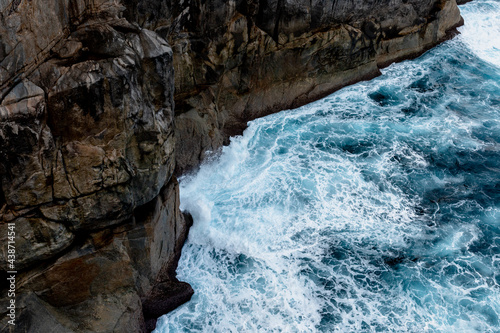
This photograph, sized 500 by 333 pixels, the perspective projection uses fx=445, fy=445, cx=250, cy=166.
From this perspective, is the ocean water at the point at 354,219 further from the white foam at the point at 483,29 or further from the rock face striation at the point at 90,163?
the white foam at the point at 483,29

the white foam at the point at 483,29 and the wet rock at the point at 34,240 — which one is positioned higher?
the white foam at the point at 483,29

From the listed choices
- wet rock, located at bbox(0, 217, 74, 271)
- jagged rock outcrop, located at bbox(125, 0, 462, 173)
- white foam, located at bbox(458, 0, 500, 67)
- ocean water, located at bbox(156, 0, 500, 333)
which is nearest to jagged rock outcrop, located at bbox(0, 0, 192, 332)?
wet rock, located at bbox(0, 217, 74, 271)

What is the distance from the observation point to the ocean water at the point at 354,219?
16.2 metres

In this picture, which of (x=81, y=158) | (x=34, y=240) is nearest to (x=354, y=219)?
(x=81, y=158)

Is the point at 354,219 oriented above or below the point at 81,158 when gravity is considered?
below

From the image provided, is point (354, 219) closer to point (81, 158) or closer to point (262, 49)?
point (262, 49)

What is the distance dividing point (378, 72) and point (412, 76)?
2.35m

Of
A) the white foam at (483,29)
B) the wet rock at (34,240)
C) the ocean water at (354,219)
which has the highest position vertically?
the white foam at (483,29)

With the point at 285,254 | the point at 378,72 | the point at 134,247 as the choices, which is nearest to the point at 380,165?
the point at 285,254

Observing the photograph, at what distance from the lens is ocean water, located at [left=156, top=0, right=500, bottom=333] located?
16172 mm

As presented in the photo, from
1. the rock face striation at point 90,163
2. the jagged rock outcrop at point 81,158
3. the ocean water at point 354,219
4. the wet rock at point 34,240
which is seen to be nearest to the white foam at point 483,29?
the ocean water at point 354,219

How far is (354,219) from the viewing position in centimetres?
1966

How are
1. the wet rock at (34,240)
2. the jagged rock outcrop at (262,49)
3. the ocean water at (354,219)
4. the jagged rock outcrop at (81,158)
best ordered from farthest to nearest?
the jagged rock outcrop at (262,49), the ocean water at (354,219), the wet rock at (34,240), the jagged rock outcrop at (81,158)

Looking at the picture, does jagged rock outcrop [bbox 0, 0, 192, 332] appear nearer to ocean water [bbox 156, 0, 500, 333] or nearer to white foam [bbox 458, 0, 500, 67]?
ocean water [bbox 156, 0, 500, 333]
